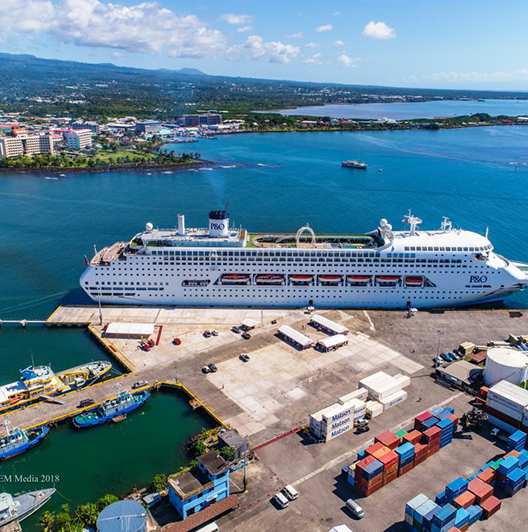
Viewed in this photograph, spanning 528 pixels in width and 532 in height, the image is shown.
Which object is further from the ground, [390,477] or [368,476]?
[368,476]

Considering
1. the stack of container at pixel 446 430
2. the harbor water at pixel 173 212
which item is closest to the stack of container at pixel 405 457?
the stack of container at pixel 446 430

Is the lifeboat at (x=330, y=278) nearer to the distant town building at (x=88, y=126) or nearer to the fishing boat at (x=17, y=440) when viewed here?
the fishing boat at (x=17, y=440)

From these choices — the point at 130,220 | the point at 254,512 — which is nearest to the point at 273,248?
the point at 254,512

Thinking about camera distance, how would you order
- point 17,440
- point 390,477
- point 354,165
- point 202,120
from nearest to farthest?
point 390,477, point 17,440, point 354,165, point 202,120

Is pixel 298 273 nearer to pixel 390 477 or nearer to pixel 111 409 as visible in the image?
pixel 111 409

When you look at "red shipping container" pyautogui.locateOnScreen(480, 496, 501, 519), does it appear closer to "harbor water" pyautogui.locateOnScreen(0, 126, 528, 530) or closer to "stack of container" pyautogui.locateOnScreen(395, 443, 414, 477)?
"stack of container" pyautogui.locateOnScreen(395, 443, 414, 477)

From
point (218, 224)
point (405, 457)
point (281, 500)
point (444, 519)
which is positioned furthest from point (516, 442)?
point (218, 224)

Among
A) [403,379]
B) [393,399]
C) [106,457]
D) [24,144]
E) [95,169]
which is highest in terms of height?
[24,144]
